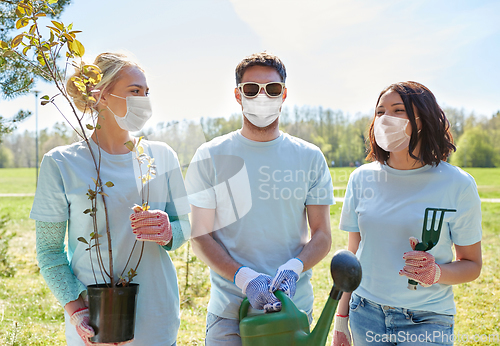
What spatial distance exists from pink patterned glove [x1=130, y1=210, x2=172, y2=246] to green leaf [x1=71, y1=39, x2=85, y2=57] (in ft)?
2.42

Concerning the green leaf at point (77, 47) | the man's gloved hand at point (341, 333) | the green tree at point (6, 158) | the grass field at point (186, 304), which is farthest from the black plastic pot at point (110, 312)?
the green tree at point (6, 158)

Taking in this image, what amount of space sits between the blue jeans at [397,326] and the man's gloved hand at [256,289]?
68 centimetres

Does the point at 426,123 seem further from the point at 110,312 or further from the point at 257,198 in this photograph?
the point at 110,312

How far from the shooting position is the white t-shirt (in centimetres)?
176

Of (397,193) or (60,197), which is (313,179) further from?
(60,197)

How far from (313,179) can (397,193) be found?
48cm

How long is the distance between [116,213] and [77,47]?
2.49 feet

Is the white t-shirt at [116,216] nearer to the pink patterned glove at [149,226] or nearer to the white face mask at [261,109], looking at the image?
the pink patterned glove at [149,226]

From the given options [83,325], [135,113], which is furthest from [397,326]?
[135,113]

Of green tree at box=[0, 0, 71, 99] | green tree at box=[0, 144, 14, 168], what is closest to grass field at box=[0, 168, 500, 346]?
green tree at box=[0, 0, 71, 99]

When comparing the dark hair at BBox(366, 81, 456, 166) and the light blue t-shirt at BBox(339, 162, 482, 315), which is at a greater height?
the dark hair at BBox(366, 81, 456, 166)

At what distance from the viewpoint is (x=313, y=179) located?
2197 mm

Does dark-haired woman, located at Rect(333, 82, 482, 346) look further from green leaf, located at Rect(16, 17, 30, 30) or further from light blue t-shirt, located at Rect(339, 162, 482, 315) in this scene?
green leaf, located at Rect(16, 17, 30, 30)

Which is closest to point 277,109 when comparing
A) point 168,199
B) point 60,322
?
point 168,199
